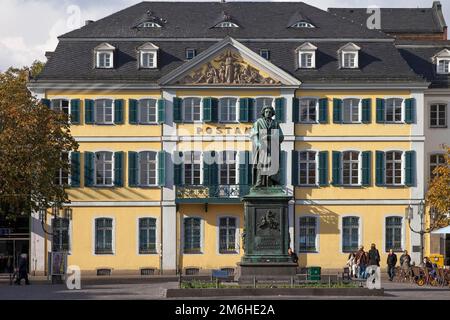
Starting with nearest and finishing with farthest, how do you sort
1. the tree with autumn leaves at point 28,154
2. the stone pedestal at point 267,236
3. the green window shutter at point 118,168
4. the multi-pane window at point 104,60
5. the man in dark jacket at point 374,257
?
the stone pedestal at point 267,236 < the tree with autumn leaves at point 28,154 < the man in dark jacket at point 374,257 < the green window shutter at point 118,168 < the multi-pane window at point 104,60

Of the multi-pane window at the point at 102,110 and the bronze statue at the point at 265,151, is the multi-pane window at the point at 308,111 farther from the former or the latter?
the bronze statue at the point at 265,151

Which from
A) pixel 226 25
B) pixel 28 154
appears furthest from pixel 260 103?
pixel 28 154

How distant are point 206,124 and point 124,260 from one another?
7.93 meters

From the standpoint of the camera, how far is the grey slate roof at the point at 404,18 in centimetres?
8881

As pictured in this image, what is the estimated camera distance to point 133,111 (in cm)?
6247

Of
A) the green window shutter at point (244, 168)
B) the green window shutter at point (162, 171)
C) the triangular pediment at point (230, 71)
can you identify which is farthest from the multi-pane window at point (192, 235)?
the triangular pediment at point (230, 71)

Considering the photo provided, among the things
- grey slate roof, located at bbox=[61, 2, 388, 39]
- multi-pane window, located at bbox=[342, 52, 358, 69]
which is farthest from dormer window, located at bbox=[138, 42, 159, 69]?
multi-pane window, located at bbox=[342, 52, 358, 69]

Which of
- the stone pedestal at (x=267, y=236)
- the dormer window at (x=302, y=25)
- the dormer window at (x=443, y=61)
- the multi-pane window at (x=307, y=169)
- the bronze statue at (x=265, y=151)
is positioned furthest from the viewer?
the dormer window at (x=443, y=61)

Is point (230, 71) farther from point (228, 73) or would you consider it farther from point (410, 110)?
point (410, 110)

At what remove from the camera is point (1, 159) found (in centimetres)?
4844

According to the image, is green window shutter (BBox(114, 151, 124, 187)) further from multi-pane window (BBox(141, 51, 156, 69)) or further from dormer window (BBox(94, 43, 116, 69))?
multi-pane window (BBox(141, 51, 156, 69))

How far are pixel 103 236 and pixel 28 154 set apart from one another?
13.5 meters

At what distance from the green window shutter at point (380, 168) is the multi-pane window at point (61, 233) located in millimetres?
15734
